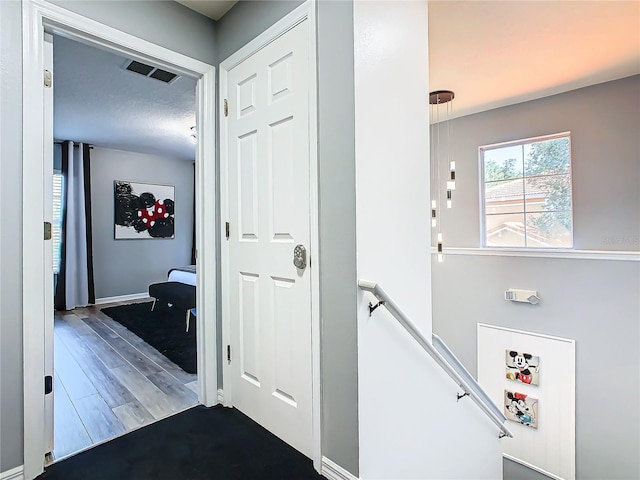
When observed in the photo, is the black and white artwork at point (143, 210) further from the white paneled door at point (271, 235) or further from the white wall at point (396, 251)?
the white wall at point (396, 251)

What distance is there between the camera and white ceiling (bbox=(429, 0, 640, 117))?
2.13 m

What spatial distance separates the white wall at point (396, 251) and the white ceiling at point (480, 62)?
341 mm

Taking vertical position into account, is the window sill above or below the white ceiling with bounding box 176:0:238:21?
below

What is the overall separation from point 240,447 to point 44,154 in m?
Answer: 1.68

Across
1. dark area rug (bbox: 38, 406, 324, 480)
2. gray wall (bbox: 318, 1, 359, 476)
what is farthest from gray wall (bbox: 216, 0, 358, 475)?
dark area rug (bbox: 38, 406, 324, 480)

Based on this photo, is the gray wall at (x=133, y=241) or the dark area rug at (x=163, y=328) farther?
the gray wall at (x=133, y=241)

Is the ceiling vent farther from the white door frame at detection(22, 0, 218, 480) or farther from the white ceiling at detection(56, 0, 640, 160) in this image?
the white door frame at detection(22, 0, 218, 480)

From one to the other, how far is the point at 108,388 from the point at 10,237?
156cm

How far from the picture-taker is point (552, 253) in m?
3.57

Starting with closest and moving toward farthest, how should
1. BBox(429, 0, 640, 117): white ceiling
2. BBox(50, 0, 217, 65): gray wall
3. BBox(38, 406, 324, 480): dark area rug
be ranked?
BBox(38, 406, 324, 480): dark area rug → BBox(50, 0, 217, 65): gray wall → BBox(429, 0, 640, 117): white ceiling

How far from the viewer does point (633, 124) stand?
10.2 ft

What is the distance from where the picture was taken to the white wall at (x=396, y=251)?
4.52 ft

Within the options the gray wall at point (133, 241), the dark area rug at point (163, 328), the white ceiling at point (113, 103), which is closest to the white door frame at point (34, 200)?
the white ceiling at point (113, 103)

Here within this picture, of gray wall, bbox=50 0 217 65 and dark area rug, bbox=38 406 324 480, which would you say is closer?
dark area rug, bbox=38 406 324 480
